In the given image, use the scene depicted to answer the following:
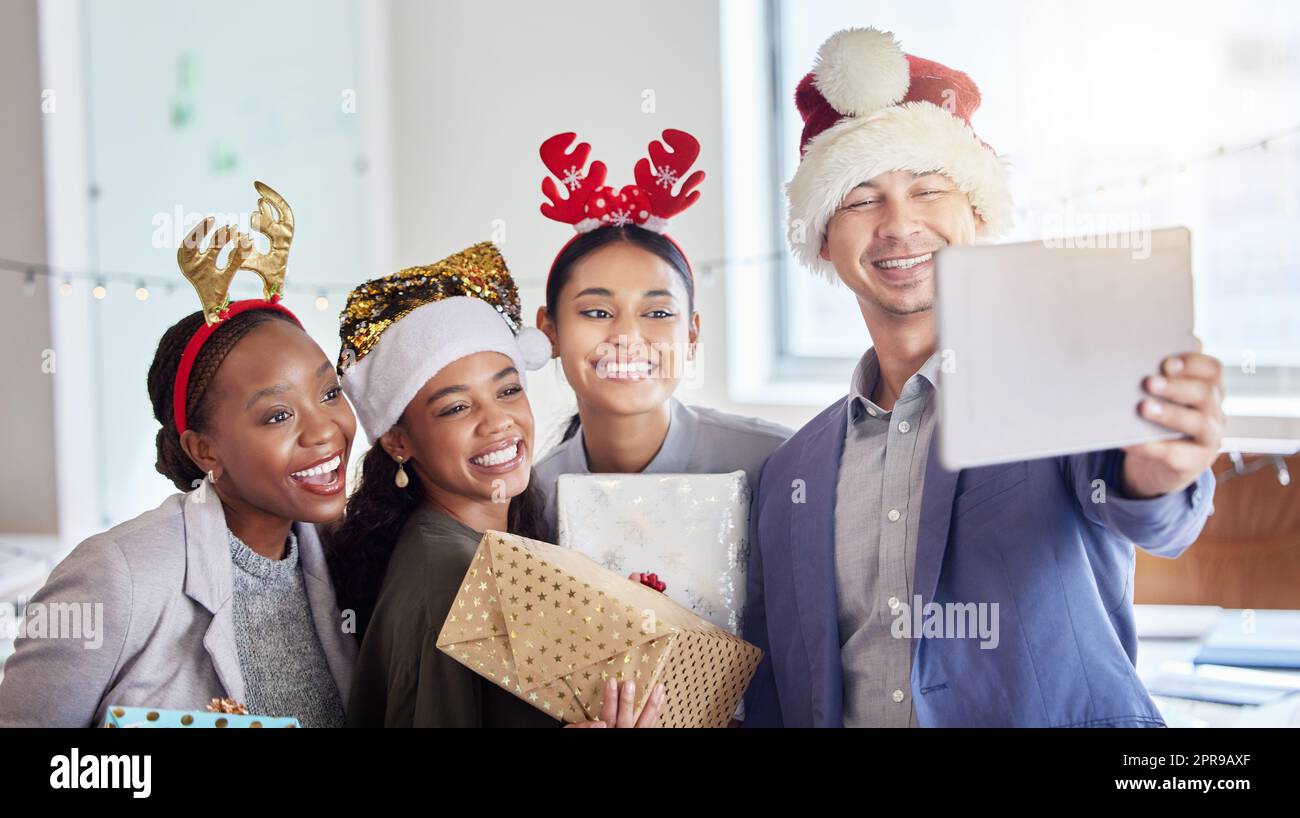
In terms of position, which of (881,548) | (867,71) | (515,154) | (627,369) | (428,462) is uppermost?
(515,154)

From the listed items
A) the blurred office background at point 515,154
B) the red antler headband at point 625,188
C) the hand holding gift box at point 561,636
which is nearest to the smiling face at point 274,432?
the hand holding gift box at point 561,636

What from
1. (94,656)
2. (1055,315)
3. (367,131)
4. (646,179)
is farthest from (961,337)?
(367,131)

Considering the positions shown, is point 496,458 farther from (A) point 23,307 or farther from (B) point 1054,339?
(A) point 23,307

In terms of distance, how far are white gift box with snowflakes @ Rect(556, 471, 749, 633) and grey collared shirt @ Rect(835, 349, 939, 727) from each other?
0.18 meters

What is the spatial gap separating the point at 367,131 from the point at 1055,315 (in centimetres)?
281

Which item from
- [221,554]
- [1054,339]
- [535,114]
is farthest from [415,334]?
[535,114]

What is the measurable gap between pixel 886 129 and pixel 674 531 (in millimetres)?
668

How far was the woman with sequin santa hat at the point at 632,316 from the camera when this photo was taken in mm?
2021

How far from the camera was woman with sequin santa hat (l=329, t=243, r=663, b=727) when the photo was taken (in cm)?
168

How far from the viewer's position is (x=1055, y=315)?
1.29 m

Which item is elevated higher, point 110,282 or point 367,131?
point 367,131

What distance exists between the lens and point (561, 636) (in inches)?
Result: 61.3

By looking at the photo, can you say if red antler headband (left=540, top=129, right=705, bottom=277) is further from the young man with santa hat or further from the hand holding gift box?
the hand holding gift box
